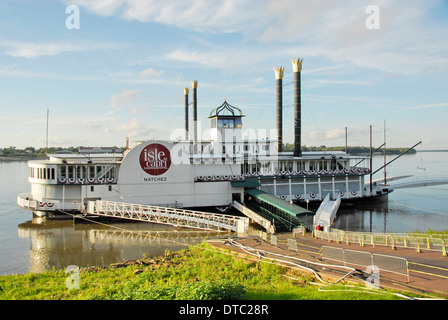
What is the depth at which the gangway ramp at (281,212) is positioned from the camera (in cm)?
2655

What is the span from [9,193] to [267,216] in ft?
148

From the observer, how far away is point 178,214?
3231 centimetres

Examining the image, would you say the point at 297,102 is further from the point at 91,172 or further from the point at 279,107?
the point at 91,172

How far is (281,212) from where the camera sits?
3406 cm

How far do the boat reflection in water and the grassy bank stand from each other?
330 centimetres

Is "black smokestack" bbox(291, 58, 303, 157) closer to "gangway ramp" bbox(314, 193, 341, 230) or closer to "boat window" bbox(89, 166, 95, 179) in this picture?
"gangway ramp" bbox(314, 193, 341, 230)

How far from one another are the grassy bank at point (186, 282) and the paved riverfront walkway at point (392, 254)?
1.42 metres

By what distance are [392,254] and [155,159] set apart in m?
25.0

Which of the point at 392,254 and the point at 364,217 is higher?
the point at 392,254

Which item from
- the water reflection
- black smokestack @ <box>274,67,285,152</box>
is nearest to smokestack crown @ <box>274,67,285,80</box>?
black smokestack @ <box>274,67,285,152</box>

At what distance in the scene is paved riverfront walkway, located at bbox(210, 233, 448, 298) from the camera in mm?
12156

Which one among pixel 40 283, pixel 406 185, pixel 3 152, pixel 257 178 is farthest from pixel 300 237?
pixel 3 152
